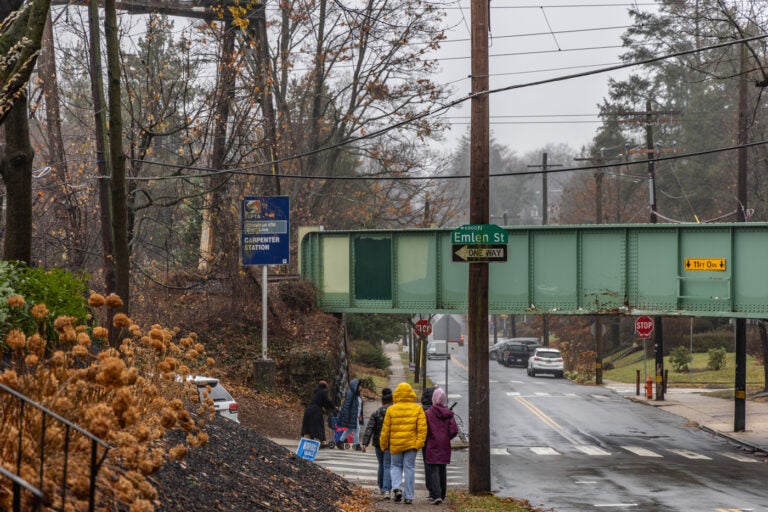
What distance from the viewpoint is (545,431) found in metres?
31.5

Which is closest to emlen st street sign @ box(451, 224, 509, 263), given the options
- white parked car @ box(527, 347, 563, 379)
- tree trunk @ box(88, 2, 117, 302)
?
tree trunk @ box(88, 2, 117, 302)

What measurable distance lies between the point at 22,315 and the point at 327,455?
13763 millimetres

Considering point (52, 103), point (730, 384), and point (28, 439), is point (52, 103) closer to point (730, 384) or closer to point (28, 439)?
point (28, 439)

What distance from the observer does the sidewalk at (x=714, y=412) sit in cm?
3011

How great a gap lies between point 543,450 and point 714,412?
43.9ft

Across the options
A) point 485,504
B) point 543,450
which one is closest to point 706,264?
point 543,450

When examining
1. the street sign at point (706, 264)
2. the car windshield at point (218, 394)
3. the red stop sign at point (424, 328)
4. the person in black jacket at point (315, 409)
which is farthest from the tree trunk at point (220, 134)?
the street sign at point (706, 264)

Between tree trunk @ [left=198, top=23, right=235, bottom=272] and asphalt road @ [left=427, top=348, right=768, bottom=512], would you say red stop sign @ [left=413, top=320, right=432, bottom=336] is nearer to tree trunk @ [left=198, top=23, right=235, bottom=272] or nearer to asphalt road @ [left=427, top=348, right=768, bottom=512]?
asphalt road @ [left=427, top=348, right=768, bottom=512]

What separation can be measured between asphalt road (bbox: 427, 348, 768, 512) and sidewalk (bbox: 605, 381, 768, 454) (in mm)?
510

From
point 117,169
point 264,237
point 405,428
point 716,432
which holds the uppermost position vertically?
point 117,169

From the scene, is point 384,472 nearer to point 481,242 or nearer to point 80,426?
point 481,242

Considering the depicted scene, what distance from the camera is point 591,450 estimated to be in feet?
87.6

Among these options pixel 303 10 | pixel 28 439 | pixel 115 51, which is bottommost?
pixel 28 439

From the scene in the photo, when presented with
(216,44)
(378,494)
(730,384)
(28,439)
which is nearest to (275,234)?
(216,44)
